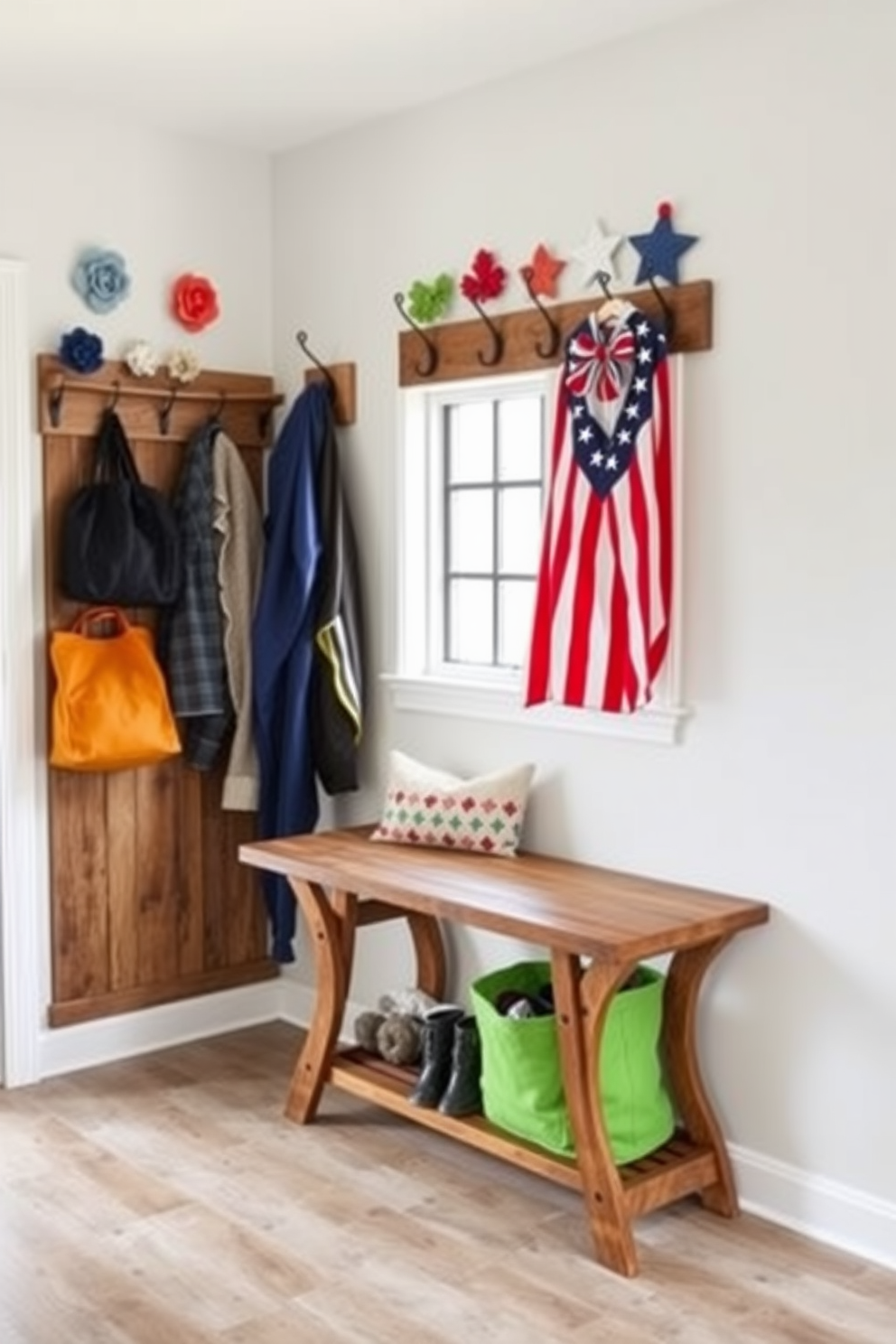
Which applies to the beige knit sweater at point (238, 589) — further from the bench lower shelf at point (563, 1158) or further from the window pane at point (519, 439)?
the bench lower shelf at point (563, 1158)

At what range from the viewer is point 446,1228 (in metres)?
2.96

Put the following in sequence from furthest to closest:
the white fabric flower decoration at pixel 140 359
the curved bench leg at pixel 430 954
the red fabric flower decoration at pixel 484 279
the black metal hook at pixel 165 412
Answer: the black metal hook at pixel 165 412 → the white fabric flower decoration at pixel 140 359 → the curved bench leg at pixel 430 954 → the red fabric flower decoration at pixel 484 279

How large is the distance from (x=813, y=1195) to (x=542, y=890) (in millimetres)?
816

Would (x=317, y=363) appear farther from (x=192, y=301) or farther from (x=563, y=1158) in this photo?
(x=563, y=1158)

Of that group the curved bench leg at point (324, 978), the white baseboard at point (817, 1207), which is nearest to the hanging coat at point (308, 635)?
the curved bench leg at point (324, 978)

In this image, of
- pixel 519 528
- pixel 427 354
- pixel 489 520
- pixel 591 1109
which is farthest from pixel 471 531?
pixel 591 1109

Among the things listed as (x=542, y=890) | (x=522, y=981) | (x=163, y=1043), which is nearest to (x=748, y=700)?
(x=542, y=890)

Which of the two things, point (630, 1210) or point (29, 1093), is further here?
point (29, 1093)

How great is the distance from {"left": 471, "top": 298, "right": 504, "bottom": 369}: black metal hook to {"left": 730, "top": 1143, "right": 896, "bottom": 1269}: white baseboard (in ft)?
6.16

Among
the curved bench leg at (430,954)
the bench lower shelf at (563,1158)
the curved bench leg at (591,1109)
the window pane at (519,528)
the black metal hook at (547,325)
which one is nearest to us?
the curved bench leg at (591,1109)

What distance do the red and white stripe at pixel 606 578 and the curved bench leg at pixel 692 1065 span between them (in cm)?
58

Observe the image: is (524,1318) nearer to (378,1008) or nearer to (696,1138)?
(696,1138)

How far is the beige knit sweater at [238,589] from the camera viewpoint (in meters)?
3.97

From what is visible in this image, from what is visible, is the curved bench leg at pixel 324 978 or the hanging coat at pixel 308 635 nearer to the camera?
the curved bench leg at pixel 324 978
